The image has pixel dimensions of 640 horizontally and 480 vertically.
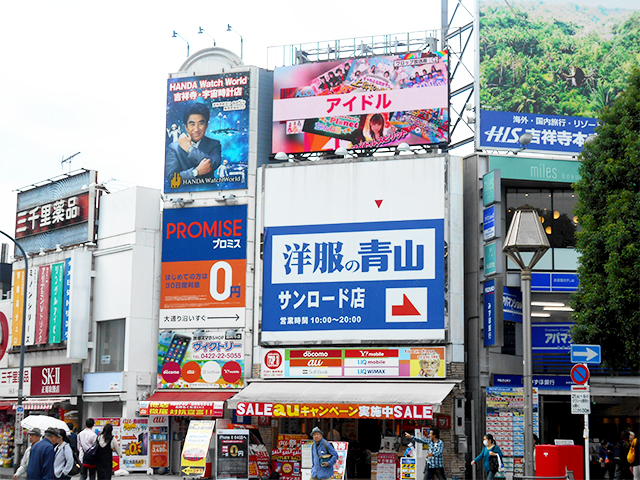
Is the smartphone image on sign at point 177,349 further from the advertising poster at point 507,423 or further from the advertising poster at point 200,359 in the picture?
the advertising poster at point 507,423

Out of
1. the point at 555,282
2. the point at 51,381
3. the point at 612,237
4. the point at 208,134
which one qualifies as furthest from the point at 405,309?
the point at 51,381

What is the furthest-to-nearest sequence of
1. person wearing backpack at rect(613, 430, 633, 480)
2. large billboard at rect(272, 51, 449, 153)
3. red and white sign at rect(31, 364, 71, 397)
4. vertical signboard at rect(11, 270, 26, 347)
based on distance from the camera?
vertical signboard at rect(11, 270, 26, 347) < red and white sign at rect(31, 364, 71, 397) < large billboard at rect(272, 51, 449, 153) < person wearing backpack at rect(613, 430, 633, 480)

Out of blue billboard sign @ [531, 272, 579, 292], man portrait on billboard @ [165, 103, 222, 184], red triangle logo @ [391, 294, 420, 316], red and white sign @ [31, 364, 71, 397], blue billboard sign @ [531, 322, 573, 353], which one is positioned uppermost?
man portrait on billboard @ [165, 103, 222, 184]

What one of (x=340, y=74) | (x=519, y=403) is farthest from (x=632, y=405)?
(x=340, y=74)

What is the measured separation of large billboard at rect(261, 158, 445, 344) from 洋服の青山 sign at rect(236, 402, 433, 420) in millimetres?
2615

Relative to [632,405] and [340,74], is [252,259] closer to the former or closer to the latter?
[340,74]

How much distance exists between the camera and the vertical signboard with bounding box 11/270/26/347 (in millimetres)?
33625

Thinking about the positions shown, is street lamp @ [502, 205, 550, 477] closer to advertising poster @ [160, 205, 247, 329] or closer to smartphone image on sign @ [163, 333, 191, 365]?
advertising poster @ [160, 205, 247, 329]

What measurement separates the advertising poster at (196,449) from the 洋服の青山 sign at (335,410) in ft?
4.89

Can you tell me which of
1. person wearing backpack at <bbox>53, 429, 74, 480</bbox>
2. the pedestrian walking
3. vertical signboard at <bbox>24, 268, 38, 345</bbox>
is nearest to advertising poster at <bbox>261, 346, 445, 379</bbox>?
the pedestrian walking

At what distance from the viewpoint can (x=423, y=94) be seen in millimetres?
28500

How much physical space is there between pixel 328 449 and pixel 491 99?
56.6 ft

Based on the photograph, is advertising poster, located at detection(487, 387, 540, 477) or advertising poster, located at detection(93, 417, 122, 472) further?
advertising poster, located at detection(93, 417, 122, 472)

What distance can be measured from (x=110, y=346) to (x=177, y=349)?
112 inches
